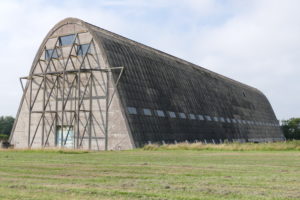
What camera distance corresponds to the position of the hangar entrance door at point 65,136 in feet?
137

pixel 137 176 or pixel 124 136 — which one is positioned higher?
pixel 124 136

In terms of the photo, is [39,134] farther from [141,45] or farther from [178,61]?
[178,61]

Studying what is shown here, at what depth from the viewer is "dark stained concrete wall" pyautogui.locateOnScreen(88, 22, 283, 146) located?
40.5m

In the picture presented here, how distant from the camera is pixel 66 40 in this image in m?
43.9

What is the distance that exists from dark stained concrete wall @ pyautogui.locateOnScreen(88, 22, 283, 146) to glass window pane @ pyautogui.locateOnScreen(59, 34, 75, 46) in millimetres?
3190

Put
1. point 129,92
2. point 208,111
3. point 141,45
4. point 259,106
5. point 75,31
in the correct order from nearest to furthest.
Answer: point 129,92, point 75,31, point 141,45, point 208,111, point 259,106

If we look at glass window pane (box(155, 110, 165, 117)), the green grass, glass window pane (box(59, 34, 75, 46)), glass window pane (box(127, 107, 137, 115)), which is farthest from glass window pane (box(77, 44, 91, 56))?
the green grass

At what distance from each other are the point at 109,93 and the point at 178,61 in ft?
73.1

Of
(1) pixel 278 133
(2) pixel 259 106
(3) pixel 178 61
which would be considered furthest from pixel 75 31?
(1) pixel 278 133

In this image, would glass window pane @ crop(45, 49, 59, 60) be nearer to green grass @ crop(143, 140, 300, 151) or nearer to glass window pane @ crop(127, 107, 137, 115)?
glass window pane @ crop(127, 107, 137, 115)

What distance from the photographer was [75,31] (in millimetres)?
43094

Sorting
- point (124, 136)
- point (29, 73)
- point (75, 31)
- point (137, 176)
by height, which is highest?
point (75, 31)

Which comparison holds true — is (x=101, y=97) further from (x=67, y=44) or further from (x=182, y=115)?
(x=182, y=115)

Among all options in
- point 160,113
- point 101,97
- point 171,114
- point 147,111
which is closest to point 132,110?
point 147,111
